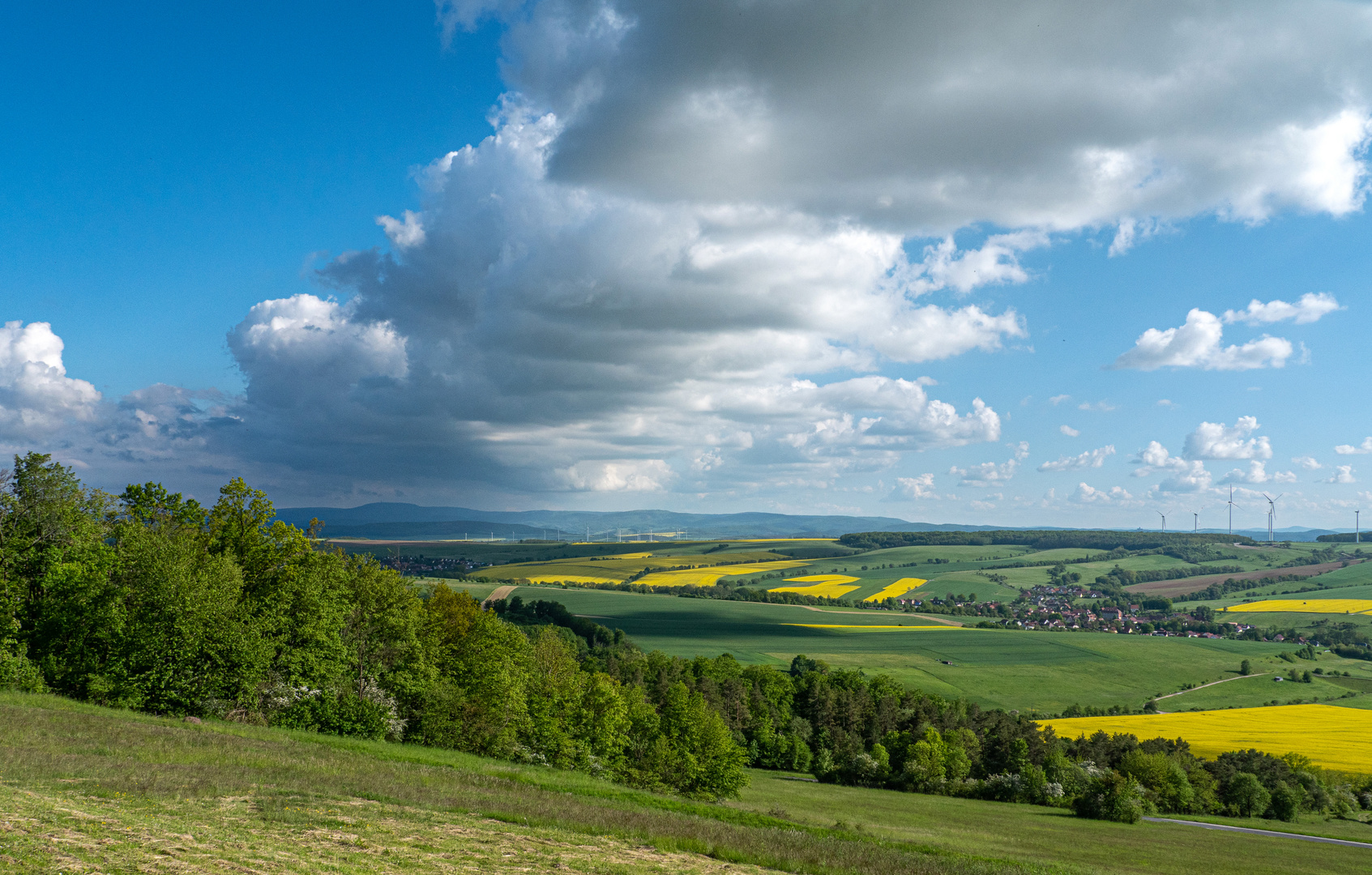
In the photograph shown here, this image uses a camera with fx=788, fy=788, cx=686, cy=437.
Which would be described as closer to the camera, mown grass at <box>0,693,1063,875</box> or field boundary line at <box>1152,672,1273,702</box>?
mown grass at <box>0,693,1063,875</box>

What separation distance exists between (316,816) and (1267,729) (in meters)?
103

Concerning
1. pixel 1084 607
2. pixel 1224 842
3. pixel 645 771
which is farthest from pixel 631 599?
pixel 1224 842

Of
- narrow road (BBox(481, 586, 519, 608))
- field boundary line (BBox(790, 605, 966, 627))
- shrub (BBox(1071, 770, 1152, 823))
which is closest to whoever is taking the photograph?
shrub (BBox(1071, 770, 1152, 823))

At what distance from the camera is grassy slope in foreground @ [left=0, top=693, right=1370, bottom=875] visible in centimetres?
1419

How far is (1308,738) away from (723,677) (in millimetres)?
62750

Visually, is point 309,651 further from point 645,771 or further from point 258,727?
point 645,771

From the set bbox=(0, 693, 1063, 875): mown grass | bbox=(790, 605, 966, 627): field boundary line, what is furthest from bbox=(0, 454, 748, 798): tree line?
bbox=(790, 605, 966, 627): field boundary line

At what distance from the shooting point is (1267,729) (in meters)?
86.9

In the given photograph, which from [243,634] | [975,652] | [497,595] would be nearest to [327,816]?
[243,634]

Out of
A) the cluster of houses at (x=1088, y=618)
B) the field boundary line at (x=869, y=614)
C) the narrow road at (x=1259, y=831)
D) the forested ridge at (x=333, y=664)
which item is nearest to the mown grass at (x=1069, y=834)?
the narrow road at (x=1259, y=831)

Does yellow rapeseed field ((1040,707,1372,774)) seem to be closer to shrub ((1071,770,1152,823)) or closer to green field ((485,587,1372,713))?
green field ((485,587,1372,713))

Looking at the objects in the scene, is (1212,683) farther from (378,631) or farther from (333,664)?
(333,664)

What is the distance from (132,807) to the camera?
17000 mm

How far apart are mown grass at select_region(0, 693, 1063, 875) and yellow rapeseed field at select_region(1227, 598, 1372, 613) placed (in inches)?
7758
